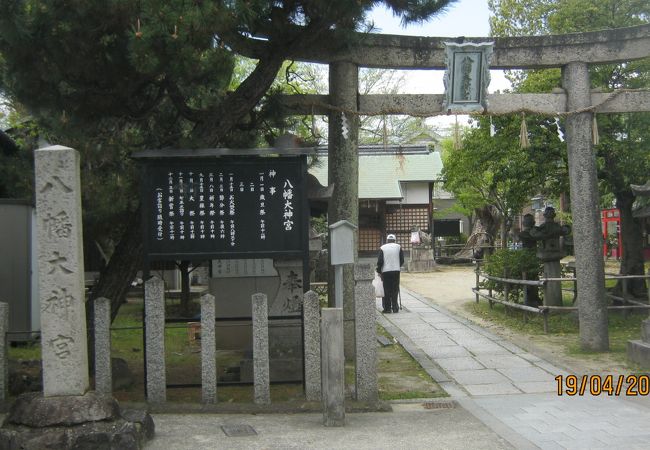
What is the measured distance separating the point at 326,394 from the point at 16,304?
22.9 ft

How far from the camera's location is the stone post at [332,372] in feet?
22.0

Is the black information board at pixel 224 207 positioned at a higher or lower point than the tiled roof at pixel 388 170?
lower

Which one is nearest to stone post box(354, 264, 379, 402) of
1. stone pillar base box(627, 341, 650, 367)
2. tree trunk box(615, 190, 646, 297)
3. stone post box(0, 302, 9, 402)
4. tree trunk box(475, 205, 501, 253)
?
stone post box(0, 302, 9, 402)

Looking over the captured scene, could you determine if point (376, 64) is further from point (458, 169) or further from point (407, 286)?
point (407, 286)

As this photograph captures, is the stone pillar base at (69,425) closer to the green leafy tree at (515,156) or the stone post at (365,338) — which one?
the stone post at (365,338)

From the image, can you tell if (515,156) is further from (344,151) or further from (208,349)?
(208,349)

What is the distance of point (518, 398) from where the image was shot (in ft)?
26.0

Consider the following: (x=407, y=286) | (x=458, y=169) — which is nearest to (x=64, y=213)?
(x=458, y=169)

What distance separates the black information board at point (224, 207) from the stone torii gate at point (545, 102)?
2.05 metres

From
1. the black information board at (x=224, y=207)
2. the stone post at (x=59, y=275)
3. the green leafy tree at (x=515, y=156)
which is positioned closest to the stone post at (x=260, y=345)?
the black information board at (x=224, y=207)


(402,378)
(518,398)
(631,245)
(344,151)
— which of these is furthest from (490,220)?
(518,398)

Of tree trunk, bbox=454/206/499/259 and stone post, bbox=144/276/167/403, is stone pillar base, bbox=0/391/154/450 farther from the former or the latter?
tree trunk, bbox=454/206/499/259

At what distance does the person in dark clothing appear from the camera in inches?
601

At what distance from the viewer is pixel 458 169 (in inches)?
608
